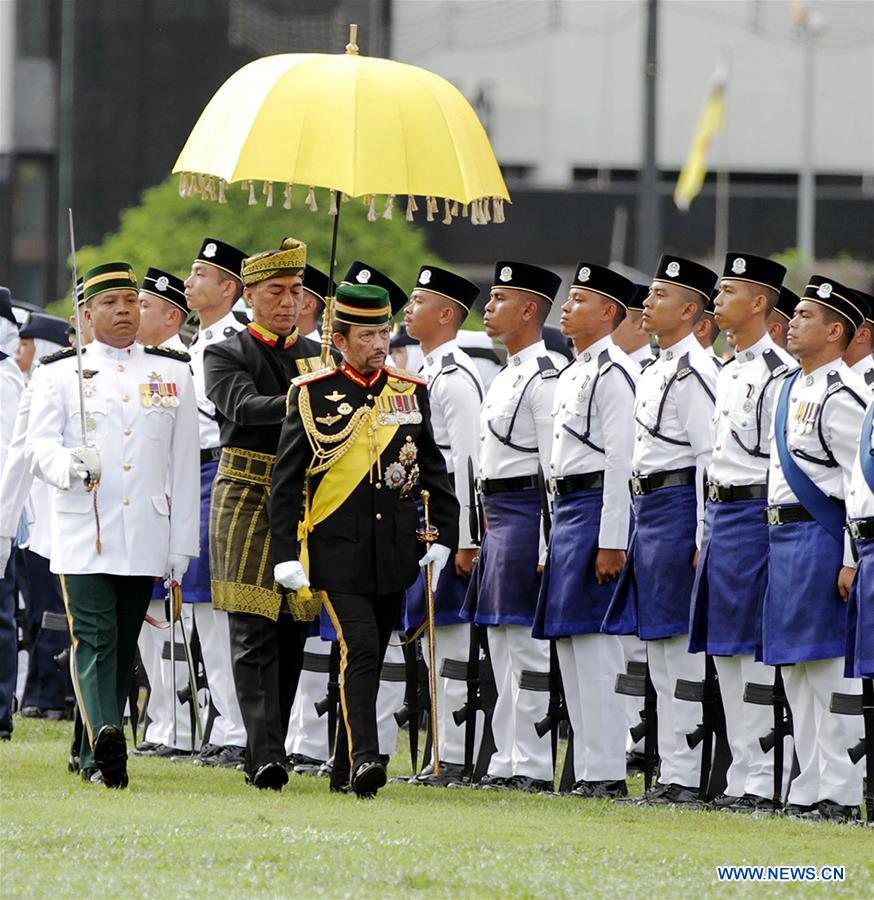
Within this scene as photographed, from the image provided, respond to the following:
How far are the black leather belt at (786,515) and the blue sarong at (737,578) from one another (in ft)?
0.75

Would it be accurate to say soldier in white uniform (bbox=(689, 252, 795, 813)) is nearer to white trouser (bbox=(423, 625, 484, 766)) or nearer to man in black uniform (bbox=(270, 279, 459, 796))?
man in black uniform (bbox=(270, 279, 459, 796))

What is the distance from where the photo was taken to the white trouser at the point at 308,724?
11.1m

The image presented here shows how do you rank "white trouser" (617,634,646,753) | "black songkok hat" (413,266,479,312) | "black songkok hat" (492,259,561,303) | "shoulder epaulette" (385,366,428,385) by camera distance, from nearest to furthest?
"shoulder epaulette" (385,366,428,385) → "black songkok hat" (492,259,561,303) → "black songkok hat" (413,266,479,312) → "white trouser" (617,634,646,753)

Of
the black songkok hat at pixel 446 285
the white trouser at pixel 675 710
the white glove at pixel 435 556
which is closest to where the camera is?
the white glove at pixel 435 556

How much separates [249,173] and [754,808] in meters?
3.35

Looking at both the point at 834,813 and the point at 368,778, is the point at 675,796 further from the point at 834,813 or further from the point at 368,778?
the point at 368,778

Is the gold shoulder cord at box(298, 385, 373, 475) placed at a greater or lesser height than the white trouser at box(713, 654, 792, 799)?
greater

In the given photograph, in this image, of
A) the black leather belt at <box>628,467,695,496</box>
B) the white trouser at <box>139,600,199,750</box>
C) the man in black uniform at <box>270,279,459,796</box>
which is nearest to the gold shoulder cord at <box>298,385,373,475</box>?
the man in black uniform at <box>270,279,459,796</box>

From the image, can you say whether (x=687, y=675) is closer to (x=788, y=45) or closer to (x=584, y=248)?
(x=584, y=248)

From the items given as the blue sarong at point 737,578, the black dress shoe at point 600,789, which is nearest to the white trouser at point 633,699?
the black dress shoe at point 600,789

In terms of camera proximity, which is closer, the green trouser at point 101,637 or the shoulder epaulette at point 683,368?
the green trouser at point 101,637

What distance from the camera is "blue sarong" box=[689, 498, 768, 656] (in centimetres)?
962

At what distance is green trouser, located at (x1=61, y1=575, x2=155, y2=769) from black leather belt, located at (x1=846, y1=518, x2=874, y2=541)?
9.61 ft

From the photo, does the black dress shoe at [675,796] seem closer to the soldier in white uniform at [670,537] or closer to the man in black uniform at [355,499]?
the soldier in white uniform at [670,537]
